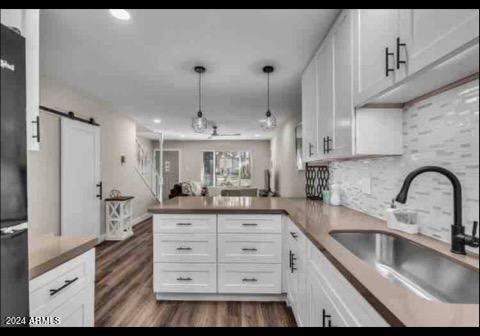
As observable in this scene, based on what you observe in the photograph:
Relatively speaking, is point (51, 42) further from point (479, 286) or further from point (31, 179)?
point (479, 286)

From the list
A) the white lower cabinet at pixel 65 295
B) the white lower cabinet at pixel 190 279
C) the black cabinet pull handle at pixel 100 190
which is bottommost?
the white lower cabinet at pixel 190 279

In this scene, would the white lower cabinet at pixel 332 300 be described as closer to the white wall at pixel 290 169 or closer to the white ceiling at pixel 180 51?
the white ceiling at pixel 180 51

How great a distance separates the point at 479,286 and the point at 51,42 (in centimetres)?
325

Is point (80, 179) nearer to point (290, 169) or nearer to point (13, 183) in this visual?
point (13, 183)

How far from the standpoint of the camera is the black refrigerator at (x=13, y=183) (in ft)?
2.53

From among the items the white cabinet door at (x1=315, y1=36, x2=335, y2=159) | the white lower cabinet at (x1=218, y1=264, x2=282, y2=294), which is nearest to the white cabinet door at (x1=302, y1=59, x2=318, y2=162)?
the white cabinet door at (x1=315, y1=36, x2=335, y2=159)

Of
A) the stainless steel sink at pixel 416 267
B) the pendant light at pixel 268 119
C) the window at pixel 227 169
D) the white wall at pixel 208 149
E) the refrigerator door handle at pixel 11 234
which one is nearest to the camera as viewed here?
the refrigerator door handle at pixel 11 234

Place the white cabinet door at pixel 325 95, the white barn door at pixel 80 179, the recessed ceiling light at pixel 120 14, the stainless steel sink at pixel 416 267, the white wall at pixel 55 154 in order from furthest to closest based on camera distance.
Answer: the white barn door at pixel 80 179 < the white wall at pixel 55 154 < the white cabinet door at pixel 325 95 < the recessed ceiling light at pixel 120 14 < the stainless steel sink at pixel 416 267

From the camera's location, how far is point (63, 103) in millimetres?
3510

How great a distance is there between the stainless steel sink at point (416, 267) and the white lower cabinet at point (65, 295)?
53.4 inches

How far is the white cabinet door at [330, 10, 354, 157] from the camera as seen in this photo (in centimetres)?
161

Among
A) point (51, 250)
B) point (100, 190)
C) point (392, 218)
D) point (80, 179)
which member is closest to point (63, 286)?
point (51, 250)

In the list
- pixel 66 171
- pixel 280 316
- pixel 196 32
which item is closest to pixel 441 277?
pixel 280 316

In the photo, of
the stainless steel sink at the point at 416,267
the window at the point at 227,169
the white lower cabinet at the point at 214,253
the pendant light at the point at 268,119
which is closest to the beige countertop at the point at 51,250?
the white lower cabinet at the point at 214,253
